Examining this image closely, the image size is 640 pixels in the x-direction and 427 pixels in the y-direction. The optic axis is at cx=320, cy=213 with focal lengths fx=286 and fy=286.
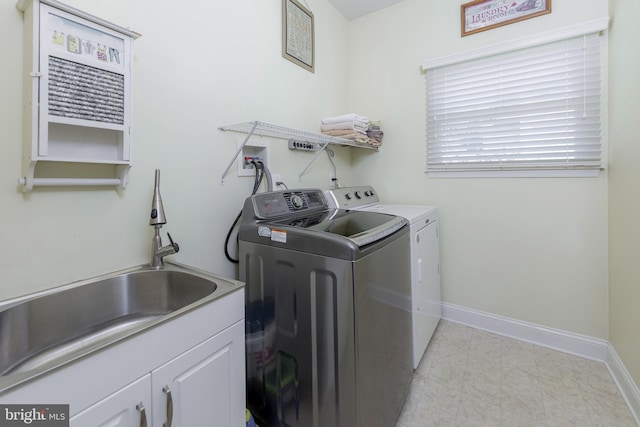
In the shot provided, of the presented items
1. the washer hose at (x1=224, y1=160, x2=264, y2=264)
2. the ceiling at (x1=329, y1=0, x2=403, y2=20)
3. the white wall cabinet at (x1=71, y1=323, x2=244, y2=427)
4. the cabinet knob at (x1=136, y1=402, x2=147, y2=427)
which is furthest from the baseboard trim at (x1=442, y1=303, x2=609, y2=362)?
the ceiling at (x1=329, y1=0, x2=403, y2=20)

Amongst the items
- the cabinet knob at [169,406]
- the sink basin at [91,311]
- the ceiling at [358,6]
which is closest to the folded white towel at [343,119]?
the ceiling at [358,6]

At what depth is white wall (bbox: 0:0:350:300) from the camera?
0.94m

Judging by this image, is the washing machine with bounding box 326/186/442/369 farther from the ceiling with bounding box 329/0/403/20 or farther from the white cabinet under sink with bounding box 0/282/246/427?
the ceiling with bounding box 329/0/403/20

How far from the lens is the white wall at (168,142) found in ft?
3.08

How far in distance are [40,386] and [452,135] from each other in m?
2.60

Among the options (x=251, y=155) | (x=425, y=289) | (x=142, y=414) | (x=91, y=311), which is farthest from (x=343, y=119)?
(x=142, y=414)

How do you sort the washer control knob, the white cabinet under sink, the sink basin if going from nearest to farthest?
the white cabinet under sink < the sink basin < the washer control knob

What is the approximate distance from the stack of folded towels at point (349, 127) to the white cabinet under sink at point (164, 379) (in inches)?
62.0

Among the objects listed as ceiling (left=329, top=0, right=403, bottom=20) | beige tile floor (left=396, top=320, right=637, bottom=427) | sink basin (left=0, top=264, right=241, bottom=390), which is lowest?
beige tile floor (left=396, top=320, right=637, bottom=427)

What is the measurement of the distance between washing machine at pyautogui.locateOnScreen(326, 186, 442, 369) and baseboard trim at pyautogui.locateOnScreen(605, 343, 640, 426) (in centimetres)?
101

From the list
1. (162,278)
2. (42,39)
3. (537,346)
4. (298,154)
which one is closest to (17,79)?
(42,39)

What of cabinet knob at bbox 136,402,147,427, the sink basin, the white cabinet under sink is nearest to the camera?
the white cabinet under sink

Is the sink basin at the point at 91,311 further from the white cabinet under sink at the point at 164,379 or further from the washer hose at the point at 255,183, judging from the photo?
the washer hose at the point at 255,183

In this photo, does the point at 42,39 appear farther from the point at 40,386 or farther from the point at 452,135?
the point at 452,135
